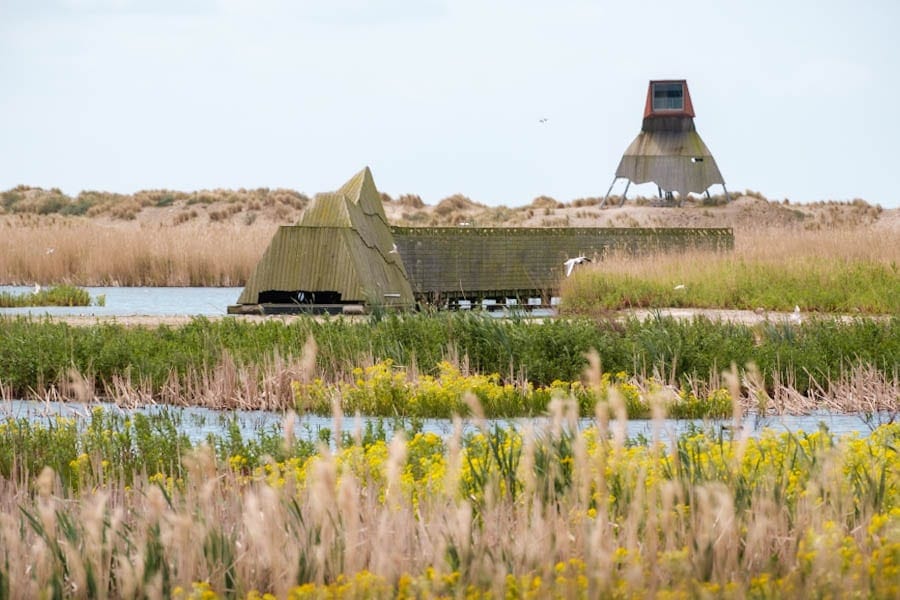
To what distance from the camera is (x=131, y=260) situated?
3266cm

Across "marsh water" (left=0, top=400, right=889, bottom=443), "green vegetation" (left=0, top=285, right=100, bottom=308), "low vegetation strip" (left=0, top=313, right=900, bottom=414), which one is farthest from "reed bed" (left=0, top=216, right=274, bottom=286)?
"marsh water" (left=0, top=400, right=889, bottom=443)

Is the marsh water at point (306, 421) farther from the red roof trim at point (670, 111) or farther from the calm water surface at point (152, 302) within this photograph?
the red roof trim at point (670, 111)

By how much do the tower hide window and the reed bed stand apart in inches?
857

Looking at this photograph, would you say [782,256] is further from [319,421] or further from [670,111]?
[670,111]

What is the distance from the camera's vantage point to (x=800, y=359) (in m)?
13.0

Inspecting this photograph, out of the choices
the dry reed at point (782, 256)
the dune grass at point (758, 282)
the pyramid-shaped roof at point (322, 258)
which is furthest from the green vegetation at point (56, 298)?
the dry reed at point (782, 256)

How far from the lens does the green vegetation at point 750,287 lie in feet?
71.1

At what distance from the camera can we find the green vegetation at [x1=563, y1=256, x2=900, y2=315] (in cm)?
2166

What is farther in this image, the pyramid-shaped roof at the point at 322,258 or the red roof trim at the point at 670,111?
the red roof trim at the point at 670,111

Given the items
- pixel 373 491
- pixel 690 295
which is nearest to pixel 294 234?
pixel 690 295

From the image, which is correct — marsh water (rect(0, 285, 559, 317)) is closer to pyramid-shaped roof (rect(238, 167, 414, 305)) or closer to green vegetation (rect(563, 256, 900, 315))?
pyramid-shaped roof (rect(238, 167, 414, 305))

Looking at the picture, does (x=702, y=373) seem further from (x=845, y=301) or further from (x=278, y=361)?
(x=845, y=301)

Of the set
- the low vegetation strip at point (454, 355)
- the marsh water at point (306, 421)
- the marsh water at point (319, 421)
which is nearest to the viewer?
the marsh water at point (306, 421)

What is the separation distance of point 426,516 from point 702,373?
7.14 meters
